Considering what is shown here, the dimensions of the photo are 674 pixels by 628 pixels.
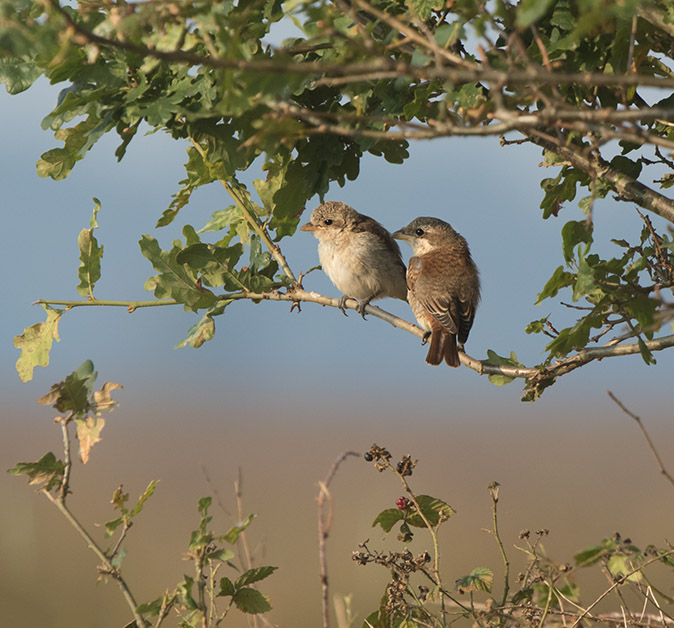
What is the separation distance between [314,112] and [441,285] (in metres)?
2.99

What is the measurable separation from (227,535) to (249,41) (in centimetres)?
217

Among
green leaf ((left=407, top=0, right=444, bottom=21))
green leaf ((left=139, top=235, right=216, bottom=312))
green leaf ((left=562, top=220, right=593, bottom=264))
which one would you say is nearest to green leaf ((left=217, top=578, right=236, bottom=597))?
green leaf ((left=139, top=235, right=216, bottom=312))

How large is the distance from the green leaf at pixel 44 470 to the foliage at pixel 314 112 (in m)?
1.11

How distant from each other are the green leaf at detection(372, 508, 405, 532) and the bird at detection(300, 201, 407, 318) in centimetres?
259

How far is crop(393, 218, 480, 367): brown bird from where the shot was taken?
6.03 m

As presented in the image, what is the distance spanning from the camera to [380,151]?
204 inches

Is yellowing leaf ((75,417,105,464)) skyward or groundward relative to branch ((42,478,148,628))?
skyward

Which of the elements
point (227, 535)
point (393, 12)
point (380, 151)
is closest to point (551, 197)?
point (380, 151)

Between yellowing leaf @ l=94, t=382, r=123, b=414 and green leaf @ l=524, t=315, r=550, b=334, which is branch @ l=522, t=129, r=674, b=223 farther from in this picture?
yellowing leaf @ l=94, t=382, r=123, b=414

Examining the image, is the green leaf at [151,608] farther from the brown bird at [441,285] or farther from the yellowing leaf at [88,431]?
the brown bird at [441,285]

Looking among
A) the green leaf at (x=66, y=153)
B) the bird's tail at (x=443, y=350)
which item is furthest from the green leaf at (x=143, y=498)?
the bird's tail at (x=443, y=350)

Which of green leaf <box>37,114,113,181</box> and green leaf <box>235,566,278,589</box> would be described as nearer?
green leaf <box>235,566,278,589</box>

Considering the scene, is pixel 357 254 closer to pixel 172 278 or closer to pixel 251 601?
pixel 172 278

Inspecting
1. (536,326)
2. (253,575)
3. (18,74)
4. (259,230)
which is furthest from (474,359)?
(18,74)
